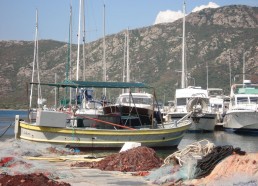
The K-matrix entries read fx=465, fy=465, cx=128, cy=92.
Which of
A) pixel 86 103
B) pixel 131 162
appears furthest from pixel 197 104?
pixel 131 162

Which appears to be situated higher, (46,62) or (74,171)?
(46,62)

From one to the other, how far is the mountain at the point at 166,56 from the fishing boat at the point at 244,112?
174 feet

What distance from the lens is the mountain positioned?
103 metres

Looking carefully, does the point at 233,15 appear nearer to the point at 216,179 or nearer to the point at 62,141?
the point at 62,141

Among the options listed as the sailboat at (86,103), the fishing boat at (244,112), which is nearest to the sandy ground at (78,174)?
the sailboat at (86,103)

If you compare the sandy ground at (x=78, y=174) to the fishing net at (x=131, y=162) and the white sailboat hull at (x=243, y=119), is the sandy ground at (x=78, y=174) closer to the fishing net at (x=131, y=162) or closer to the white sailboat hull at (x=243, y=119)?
the fishing net at (x=131, y=162)

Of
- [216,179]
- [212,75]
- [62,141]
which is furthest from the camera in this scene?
[212,75]

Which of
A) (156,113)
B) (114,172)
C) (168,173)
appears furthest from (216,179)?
(156,113)

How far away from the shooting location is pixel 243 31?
125 m

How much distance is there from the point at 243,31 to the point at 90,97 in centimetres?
10037

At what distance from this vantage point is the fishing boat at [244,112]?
38.4 metres

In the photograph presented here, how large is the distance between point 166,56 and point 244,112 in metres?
79.4

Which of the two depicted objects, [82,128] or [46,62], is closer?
[82,128]

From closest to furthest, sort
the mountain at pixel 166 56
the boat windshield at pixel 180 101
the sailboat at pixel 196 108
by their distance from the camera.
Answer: the sailboat at pixel 196 108 < the boat windshield at pixel 180 101 < the mountain at pixel 166 56
